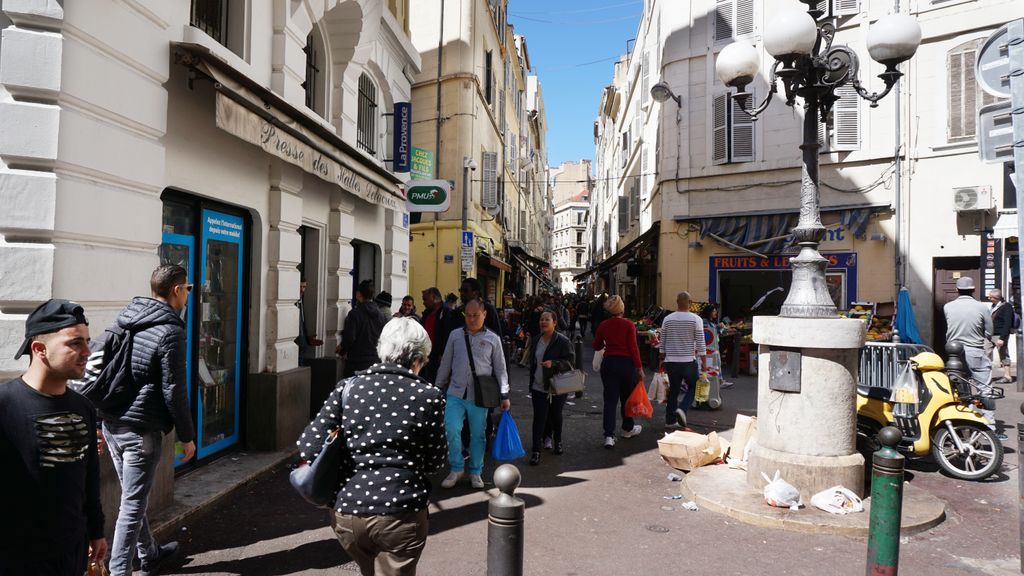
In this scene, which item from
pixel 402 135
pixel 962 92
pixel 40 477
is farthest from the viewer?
pixel 962 92

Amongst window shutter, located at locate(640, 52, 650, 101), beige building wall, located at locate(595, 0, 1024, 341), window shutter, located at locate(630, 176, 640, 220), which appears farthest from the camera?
window shutter, located at locate(630, 176, 640, 220)

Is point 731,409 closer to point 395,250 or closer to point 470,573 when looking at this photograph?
point 395,250

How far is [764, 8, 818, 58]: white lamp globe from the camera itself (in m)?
5.71

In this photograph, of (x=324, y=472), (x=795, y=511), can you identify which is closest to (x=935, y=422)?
(x=795, y=511)

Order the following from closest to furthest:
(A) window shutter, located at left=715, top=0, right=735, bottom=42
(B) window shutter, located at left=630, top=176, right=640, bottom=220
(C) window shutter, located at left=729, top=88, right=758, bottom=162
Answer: (C) window shutter, located at left=729, top=88, right=758, bottom=162 → (A) window shutter, located at left=715, top=0, right=735, bottom=42 → (B) window shutter, located at left=630, top=176, right=640, bottom=220

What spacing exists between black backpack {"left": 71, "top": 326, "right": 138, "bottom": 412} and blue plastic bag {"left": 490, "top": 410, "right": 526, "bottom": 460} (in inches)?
116

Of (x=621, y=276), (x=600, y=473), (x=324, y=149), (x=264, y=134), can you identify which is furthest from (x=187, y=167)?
(x=621, y=276)

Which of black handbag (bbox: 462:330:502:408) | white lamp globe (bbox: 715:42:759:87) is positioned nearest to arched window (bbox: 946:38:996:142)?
white lamp globe (bbox: 715:42:759:87)

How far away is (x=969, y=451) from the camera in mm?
6484

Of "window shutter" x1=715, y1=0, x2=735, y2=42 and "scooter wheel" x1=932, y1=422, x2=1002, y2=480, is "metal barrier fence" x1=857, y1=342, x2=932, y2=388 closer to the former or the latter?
"scooter wheel" x1=932, y1=422, x2=1002, y2=480

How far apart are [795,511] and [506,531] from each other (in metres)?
3.38

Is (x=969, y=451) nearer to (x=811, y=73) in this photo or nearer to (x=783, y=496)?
(x=783, y=496)

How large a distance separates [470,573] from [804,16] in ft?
17.2

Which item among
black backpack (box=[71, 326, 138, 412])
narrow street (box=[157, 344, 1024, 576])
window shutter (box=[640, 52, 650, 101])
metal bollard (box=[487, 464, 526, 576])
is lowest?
narrow street (box=[157, 344, 1024, 576])
